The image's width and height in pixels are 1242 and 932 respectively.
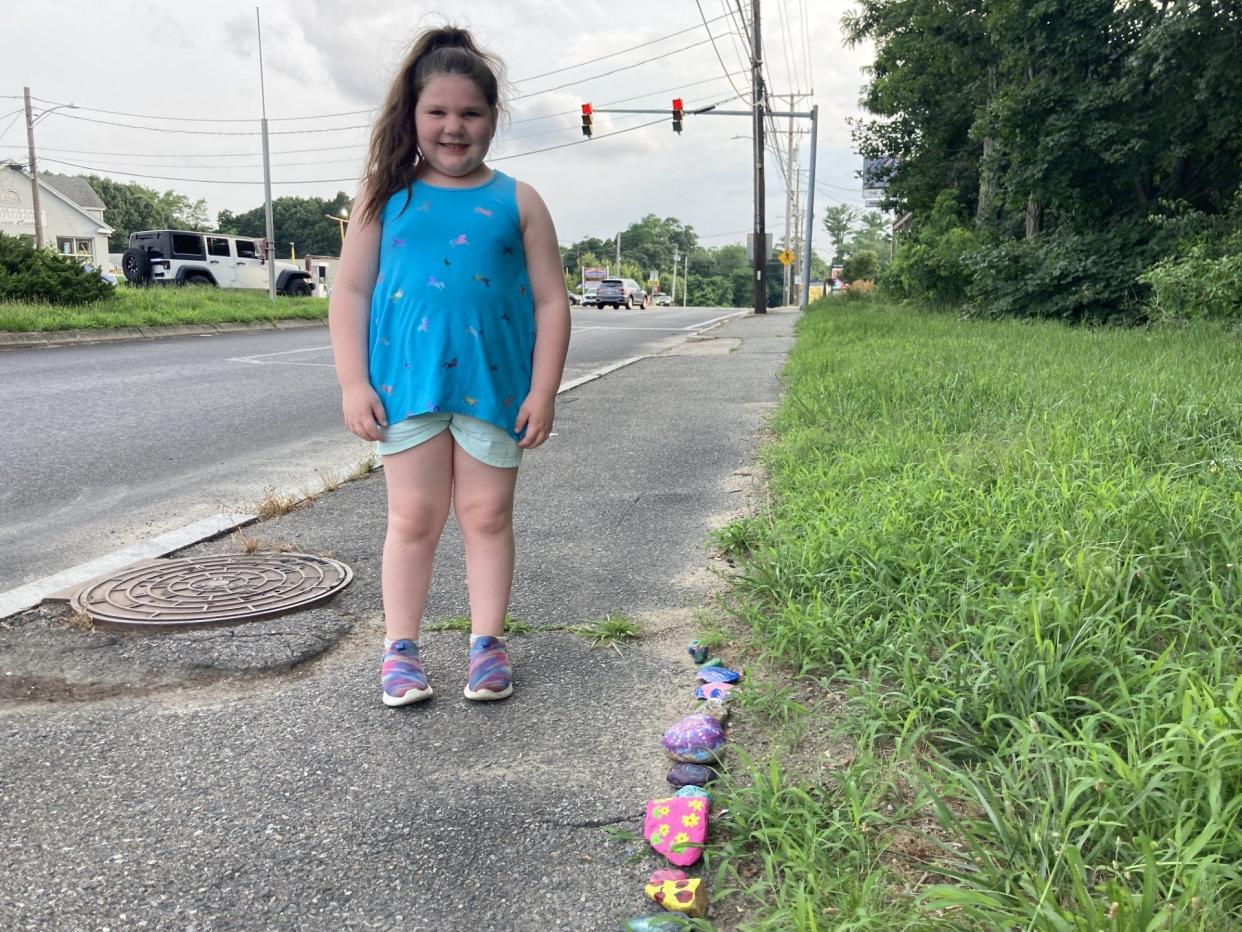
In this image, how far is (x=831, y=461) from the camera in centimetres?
439

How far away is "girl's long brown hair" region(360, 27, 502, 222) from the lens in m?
2.35

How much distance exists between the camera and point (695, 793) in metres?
1.89

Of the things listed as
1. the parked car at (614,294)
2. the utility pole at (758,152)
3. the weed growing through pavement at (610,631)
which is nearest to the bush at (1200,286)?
the weed growing through pavement at (610,631)

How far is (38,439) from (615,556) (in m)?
4.71

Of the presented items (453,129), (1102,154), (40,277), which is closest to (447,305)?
(453,129)

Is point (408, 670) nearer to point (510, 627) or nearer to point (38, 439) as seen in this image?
point (510, 627)

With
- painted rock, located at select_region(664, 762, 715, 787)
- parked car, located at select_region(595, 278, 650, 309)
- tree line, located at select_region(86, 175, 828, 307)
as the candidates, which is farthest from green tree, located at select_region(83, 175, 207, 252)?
painted rock, located at select_region(664, 762, 715, 787)

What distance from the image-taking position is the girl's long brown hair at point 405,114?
92.6 inches

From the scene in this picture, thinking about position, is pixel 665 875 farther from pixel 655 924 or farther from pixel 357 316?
pixel 357 316

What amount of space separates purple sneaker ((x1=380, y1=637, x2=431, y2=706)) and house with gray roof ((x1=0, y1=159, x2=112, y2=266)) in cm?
A: 6196

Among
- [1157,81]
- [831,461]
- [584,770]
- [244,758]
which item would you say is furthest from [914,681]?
[1157,81]

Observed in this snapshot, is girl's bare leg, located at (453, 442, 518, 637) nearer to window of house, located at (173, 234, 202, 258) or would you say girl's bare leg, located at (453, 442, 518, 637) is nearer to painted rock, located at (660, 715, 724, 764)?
painted rock, located at (660, 715, 724, 764)

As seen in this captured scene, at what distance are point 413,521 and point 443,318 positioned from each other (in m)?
0.54

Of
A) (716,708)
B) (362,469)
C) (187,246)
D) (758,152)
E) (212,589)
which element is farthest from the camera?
(758,152)
